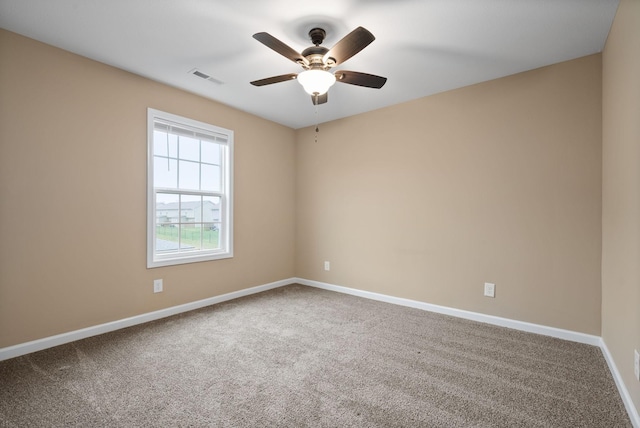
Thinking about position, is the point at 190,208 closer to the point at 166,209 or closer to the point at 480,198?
the point at 166,209

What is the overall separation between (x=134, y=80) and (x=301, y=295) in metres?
3.04

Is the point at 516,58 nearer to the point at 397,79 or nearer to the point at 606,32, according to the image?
the point at 606,32

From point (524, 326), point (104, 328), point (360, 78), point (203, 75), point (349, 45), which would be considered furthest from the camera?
point (203, 75)

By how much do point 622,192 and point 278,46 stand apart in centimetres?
236

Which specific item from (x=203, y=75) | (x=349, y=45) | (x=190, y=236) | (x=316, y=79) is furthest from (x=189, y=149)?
(x=349, y=45)

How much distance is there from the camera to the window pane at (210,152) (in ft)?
11.8

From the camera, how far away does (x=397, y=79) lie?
117 inches

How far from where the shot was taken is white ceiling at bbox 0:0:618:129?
77.1 inches

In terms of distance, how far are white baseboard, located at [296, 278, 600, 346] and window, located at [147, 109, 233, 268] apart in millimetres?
1770

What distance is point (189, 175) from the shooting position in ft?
11.3

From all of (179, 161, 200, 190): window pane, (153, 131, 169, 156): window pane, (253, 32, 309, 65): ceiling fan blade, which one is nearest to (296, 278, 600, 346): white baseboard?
(179, 161, 200, 190): window pane

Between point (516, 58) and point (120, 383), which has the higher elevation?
point (516, 58)

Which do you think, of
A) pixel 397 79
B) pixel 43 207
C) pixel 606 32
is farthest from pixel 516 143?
pixel 43 207

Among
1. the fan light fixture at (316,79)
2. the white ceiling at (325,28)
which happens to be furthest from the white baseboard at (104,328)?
the fan light fixture at (316,79)
